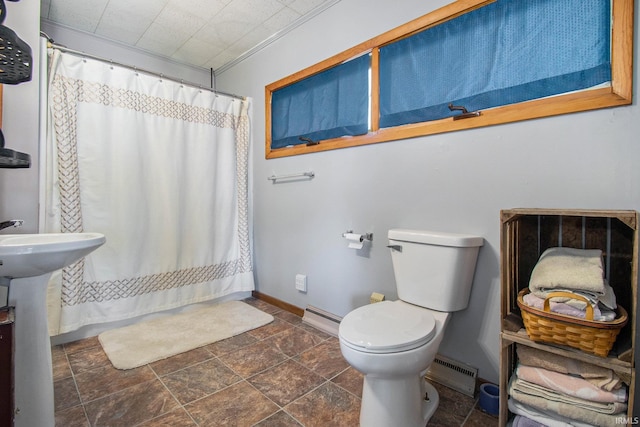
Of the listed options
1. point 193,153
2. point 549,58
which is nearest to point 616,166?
point 549,58

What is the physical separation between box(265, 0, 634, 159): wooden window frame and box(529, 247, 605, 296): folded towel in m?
0.56

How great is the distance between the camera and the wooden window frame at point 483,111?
3.55 ft

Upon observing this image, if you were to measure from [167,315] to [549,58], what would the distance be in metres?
2.76

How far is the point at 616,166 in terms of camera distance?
43.7 inches

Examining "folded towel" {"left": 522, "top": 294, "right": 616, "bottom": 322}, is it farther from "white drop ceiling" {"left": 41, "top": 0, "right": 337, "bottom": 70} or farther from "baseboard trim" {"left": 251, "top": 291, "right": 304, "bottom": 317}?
"white drop ceiling" {"left": 41, "top": 0, "right": 337, "bottom": 70}

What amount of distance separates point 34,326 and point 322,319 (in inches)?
59.6

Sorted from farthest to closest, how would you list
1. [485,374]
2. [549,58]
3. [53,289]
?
1. [53,289]
2. [485,374]
3. [549,58]

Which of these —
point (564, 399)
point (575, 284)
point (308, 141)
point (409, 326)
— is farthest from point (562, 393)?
point (308, 141)

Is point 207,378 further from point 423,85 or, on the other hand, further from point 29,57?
point 423,85

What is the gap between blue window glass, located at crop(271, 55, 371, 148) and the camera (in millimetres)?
1894

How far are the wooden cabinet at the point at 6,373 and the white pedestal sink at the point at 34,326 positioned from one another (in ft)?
0.56

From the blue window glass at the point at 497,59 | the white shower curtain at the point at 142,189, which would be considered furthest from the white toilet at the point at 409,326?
the white shower curtain at the point at 142,189

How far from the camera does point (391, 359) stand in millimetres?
1032

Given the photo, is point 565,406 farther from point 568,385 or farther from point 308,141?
point 308,141
